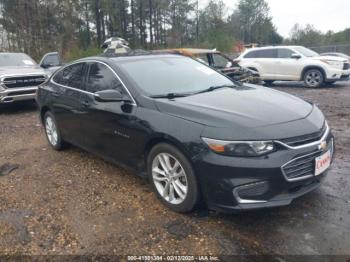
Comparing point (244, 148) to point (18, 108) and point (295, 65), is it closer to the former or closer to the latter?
point (18, 108)

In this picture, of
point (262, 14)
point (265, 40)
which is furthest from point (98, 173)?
point (262, 14)

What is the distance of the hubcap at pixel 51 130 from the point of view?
19.8 ft

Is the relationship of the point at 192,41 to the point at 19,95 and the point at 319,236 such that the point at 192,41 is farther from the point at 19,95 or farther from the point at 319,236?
the point at 319,236

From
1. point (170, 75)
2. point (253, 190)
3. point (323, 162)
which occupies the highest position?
point (170, 75)

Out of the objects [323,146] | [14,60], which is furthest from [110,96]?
[14,60]

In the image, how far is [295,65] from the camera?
551 inches

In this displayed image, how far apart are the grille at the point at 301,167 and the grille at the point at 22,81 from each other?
27.8 feet

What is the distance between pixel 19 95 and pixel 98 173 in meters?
5.93

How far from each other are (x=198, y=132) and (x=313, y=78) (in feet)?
38.2

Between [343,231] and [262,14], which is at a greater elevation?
[262,14]

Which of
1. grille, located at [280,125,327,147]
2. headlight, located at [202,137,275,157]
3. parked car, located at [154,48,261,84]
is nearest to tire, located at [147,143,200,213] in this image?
headlight, located at [202,137,275,157]

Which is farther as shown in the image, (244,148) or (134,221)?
(134,221)

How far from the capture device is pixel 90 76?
4980mm

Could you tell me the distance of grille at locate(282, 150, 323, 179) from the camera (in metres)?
3.19
